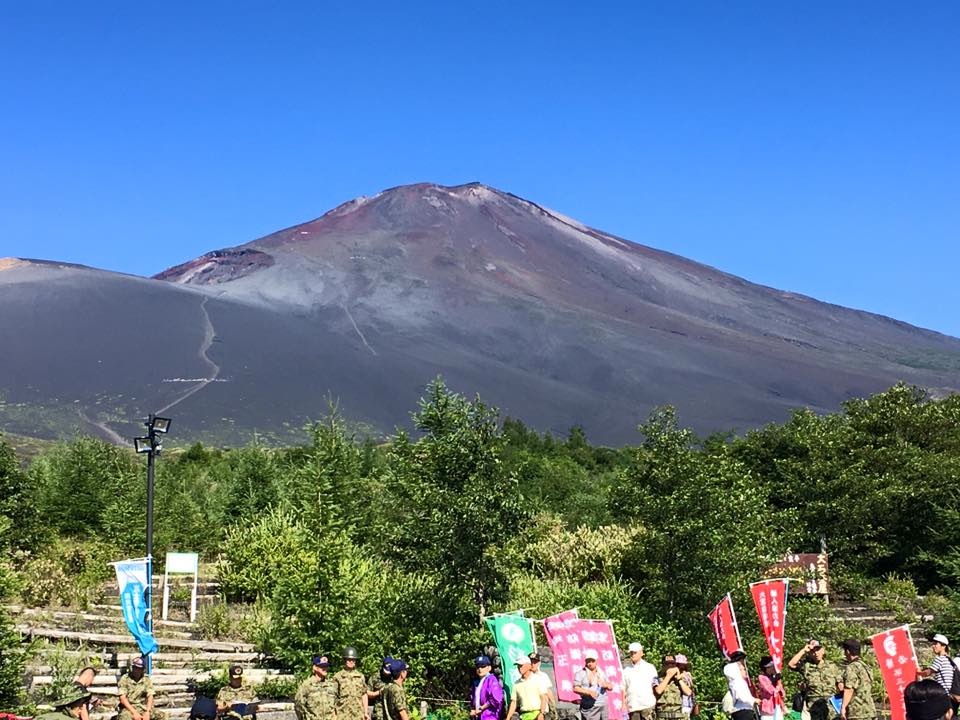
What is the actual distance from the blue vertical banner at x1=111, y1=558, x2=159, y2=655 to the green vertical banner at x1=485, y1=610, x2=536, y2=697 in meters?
5.28

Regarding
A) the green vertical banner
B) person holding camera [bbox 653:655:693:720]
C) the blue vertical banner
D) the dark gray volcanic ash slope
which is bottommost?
person holding camera [bbox 653:655:693:720]

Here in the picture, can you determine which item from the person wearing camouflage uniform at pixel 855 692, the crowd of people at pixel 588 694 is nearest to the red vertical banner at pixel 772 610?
the crowd of people at pixel 588 694

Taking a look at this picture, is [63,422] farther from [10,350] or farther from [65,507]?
[65,507]

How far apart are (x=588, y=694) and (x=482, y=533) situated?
5338 millimetres

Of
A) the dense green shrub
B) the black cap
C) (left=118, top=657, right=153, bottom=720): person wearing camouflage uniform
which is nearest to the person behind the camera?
(left=118, top=657, right=153, bottom=720): person wearing camouflage uniform

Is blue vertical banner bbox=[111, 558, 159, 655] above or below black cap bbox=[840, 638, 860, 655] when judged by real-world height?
above

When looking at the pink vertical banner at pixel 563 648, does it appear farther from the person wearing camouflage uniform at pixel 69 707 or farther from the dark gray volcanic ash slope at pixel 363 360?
the dark gray volcanic ash slope at pixel 363 360

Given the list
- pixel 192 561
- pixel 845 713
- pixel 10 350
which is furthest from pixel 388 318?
pixel 845 713

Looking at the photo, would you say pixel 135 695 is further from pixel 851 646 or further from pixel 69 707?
pixel 851 646

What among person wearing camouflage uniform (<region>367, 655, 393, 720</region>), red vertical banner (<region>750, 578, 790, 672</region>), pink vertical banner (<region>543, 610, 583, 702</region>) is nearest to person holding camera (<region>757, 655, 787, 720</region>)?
pink vertical banner (<region>543, 610, 583, 702</region>)

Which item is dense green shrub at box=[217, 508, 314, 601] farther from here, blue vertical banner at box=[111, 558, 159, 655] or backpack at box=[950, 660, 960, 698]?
backpack at box=[950, 660, 960, 698]

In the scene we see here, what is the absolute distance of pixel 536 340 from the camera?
182 meters

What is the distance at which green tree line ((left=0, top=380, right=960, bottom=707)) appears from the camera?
61.5ft

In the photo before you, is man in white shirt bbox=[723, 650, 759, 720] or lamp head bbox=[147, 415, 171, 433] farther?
lamp head bbox=[147, 415, 171, 433]
